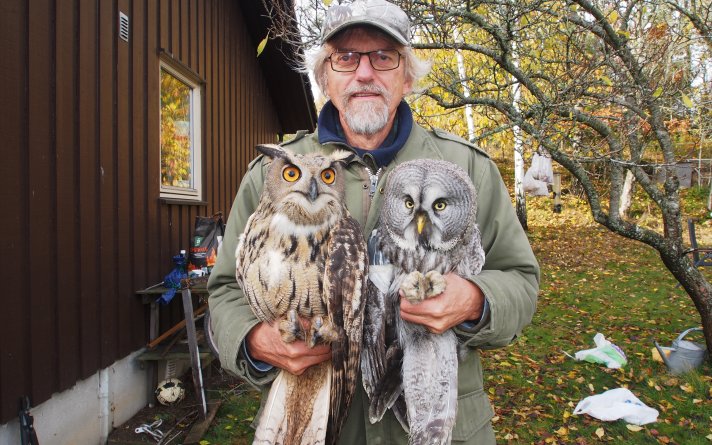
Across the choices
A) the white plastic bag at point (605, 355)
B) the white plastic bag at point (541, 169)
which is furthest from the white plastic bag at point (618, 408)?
the white plastic bag at point (541, 169)

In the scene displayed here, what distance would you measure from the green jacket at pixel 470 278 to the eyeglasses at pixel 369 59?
0.29 meters

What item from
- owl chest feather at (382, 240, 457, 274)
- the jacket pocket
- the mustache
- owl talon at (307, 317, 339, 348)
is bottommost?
the jacket pocket

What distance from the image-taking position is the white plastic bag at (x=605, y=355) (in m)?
5.63

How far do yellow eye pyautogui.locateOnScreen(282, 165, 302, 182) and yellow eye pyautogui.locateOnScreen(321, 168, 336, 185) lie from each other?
79 millimetres

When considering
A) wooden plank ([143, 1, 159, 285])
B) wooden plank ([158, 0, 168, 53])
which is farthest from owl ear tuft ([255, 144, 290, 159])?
wooden plank ([158, 0, 168, 53])

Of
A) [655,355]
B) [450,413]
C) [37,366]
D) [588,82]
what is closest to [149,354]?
[37,366]

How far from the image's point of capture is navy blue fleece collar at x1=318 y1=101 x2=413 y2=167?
1839mm

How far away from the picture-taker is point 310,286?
5.06 feet

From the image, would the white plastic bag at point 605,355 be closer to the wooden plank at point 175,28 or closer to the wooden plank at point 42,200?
the wooden plank at point 42,200

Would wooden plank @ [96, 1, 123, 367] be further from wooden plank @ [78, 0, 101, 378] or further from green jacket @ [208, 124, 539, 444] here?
green jacket @ [208, 124, 539, 444]

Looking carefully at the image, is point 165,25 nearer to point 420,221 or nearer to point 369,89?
point 369,89

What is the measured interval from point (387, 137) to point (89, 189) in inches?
117

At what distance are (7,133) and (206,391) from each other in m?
3.27

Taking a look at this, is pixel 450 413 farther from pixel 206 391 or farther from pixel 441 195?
pixel 206 391
